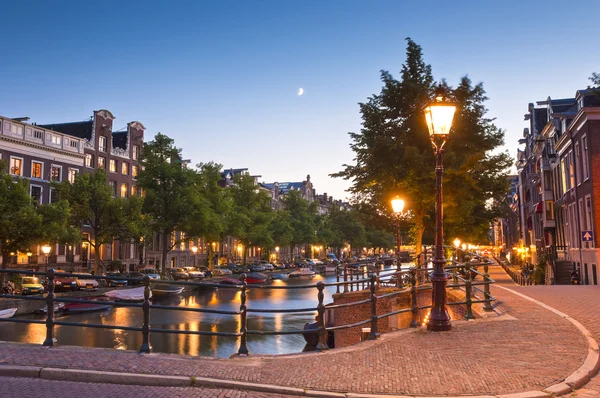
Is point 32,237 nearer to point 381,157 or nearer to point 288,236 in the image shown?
Result: point 381,157

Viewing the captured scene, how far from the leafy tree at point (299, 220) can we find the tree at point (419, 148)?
73.0 m

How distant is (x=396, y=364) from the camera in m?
8.01

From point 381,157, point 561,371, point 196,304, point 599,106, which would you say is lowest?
point 196,304

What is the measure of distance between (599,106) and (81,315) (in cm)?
3743

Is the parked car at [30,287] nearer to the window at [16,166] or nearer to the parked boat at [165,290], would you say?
the parked boat at [165,290]

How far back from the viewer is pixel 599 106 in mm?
32219

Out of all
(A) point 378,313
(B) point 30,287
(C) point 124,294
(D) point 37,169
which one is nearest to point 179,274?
(D) point 37,169

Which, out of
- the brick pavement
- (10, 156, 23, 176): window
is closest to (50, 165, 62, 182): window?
(10, 156, 23, 176): window

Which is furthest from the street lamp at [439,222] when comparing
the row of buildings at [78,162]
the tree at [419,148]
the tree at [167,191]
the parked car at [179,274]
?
the parked car at [179,274]

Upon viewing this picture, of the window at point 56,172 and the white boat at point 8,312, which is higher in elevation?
the window at point 56,172

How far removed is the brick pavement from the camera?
6.39m

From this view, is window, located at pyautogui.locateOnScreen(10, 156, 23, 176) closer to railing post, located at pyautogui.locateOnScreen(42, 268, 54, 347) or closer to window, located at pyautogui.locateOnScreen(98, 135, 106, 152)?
window, located at pyautogui.locateOnScreen(98, 135, 106, 152)

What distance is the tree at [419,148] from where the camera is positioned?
79.2 feet

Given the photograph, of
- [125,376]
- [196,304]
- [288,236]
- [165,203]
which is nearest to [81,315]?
[196,304]
